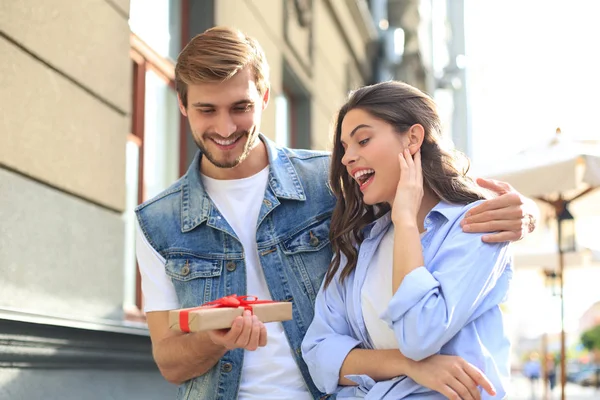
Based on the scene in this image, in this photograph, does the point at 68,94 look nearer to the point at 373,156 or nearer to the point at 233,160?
the point at 233,160

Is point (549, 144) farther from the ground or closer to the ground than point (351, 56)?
closer to the ground

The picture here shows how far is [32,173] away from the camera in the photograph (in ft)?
12.9

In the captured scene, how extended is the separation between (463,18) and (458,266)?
1688 centimetres

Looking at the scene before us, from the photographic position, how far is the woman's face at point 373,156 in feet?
9.02

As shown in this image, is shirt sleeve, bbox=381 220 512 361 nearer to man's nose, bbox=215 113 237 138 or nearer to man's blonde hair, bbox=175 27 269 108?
man's nose, bbox=215 113 237 138

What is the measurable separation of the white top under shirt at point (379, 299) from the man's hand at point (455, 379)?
0.24 metres

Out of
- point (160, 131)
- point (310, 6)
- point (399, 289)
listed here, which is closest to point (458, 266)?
point (399, 289)

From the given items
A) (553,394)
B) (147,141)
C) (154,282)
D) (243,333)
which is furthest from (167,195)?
(553,394)

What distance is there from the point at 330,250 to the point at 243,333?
32.4 inches

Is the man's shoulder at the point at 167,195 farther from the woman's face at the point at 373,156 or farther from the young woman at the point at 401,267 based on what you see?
the woman's face at the point at 373,156

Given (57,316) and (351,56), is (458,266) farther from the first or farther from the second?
(351,56)

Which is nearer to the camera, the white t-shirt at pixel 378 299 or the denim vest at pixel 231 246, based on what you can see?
the white t-shirt at pixel 378 299

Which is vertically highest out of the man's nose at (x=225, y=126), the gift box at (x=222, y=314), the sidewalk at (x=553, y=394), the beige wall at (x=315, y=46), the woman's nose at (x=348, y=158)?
the beige wall at (x=315, y=46)

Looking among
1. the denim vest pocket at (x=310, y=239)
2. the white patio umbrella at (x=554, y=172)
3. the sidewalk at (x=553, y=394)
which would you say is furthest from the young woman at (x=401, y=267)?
the sidewalk at (x=553, y=394)
